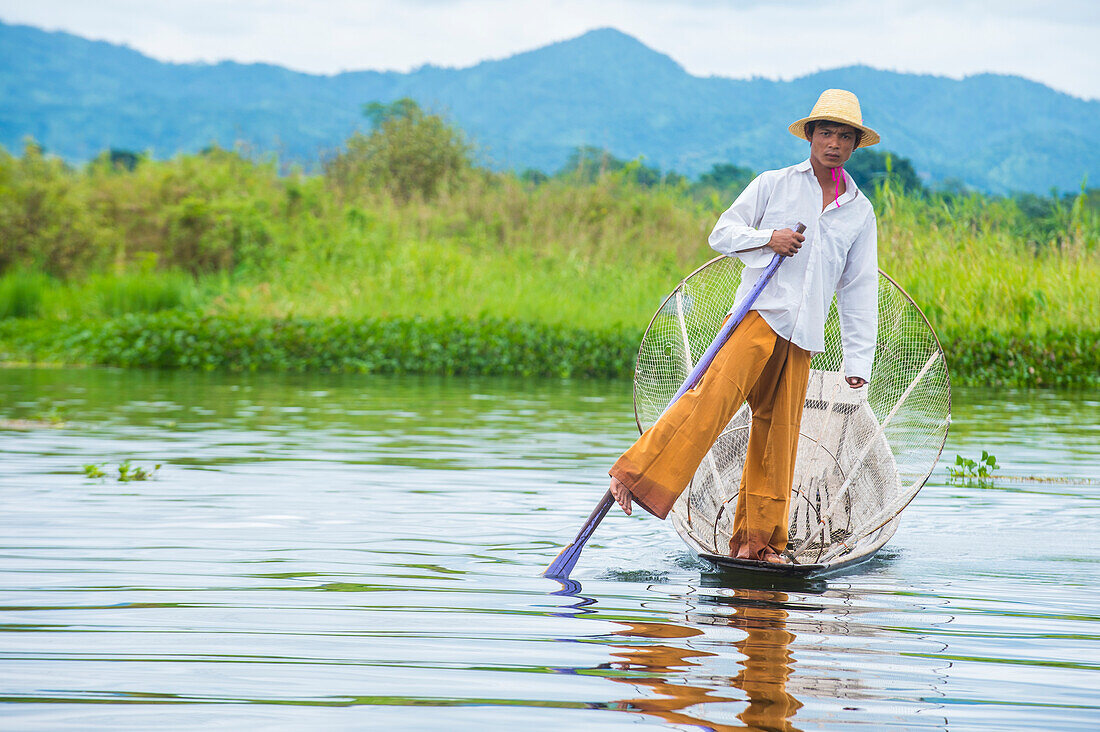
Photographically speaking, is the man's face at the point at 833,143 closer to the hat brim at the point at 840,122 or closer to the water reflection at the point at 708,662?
the hat brim at the point at 840,122

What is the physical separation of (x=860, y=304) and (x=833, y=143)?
0.62 meters

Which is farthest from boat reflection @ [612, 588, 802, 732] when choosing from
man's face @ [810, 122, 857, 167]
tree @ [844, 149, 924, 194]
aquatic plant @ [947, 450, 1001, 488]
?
tree @ [844, 149, 924, 194]

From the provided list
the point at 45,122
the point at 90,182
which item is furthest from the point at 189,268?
the point at 45,122

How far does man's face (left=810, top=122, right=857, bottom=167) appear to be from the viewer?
4328 millimetres

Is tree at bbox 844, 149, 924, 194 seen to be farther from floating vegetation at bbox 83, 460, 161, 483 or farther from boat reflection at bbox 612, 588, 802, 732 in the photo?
boat reflection at bbox 612, 588, 802, 732

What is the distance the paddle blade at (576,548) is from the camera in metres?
4.26

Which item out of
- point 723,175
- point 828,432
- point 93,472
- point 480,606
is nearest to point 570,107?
point 723,175

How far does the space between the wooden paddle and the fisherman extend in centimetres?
3

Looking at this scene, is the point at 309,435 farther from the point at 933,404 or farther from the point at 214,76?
the point at 214,76

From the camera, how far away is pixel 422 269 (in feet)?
59.2

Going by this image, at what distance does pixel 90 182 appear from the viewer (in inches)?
898

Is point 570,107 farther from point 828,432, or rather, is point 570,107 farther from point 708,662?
point 708,662

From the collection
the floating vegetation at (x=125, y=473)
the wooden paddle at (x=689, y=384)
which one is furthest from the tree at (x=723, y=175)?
the wooden paddle at (x=689, y=384)

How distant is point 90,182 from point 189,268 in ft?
10.2
